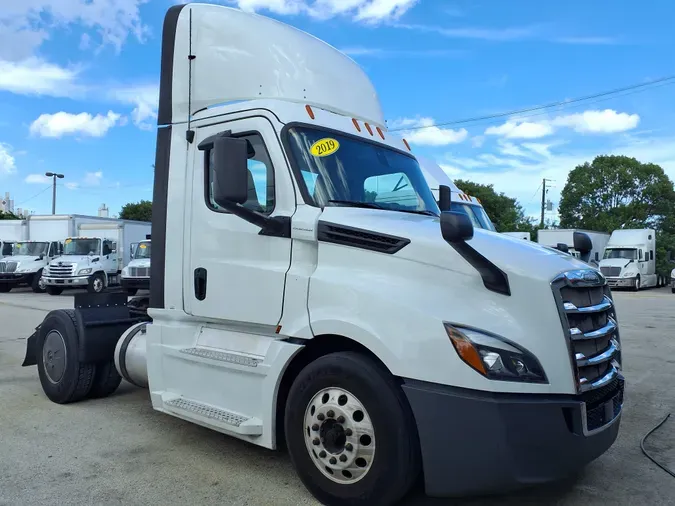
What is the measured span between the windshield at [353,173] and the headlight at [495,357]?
1290 millimetres

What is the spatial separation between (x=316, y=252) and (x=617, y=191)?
4732cm

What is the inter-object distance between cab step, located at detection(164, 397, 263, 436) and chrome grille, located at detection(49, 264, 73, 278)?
2020 centimetres

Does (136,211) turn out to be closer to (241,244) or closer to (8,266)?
(8,266)

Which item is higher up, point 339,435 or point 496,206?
point 496,206

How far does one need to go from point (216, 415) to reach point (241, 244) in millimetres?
1248

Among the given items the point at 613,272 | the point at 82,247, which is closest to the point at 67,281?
the point at 82,247

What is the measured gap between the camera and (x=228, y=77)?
4.55m

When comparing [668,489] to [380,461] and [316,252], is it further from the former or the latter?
[316,252]

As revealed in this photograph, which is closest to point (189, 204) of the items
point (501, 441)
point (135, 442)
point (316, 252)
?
point (316, 252)

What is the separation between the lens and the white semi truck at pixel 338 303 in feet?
10.1

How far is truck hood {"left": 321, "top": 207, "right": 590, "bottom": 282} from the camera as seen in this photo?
3209 millimetres

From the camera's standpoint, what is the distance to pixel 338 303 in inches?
138

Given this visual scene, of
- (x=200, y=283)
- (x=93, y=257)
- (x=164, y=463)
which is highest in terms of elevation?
(x=200, y=283)

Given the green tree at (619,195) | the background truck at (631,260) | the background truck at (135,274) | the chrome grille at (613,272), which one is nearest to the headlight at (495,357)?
the background truck at (135,274)
